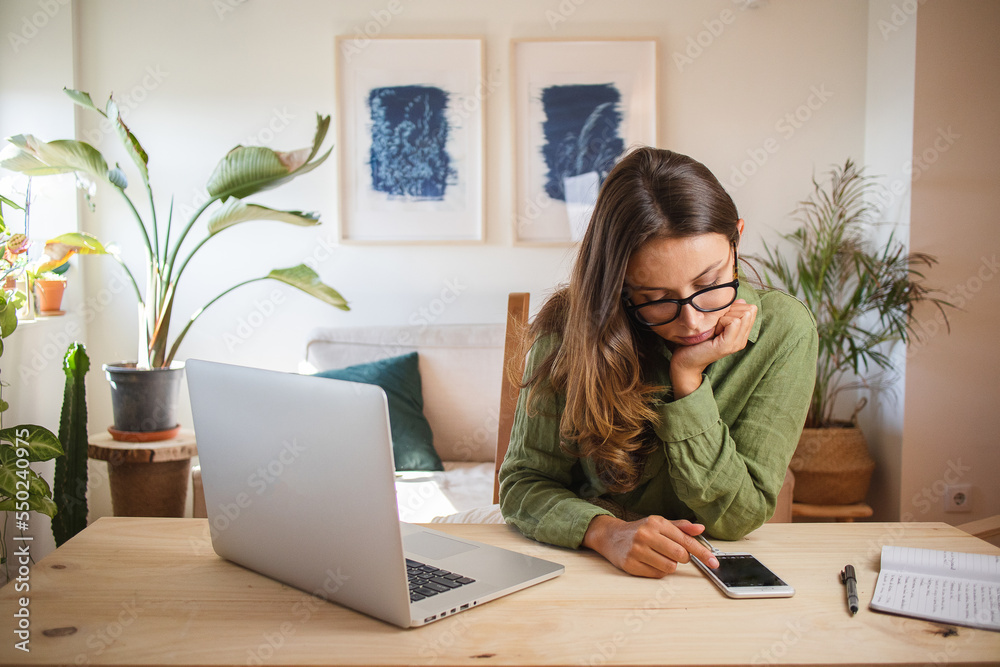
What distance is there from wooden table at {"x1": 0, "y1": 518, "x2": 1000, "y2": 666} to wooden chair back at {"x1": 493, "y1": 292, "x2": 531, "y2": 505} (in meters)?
0.48

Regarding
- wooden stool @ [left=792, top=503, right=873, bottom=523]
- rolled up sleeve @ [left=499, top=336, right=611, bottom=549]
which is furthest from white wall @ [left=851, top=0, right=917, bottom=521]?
rolled up sleeve @ [left=499, top=336, right=611, bottom=549]

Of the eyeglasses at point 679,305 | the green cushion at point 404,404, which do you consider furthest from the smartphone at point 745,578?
the green cushion at point 404,404

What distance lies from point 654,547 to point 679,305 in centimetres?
37

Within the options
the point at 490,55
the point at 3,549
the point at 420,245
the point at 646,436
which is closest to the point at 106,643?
the point at 646,436

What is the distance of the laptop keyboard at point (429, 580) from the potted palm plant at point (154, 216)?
5.93ft

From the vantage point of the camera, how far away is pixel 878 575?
1.00 m

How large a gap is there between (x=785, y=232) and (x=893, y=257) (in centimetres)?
47

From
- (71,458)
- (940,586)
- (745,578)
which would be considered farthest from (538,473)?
(71,458)

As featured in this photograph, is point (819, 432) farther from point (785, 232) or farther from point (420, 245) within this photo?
point (420, 245)

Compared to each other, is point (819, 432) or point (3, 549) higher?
point (819, 432)
